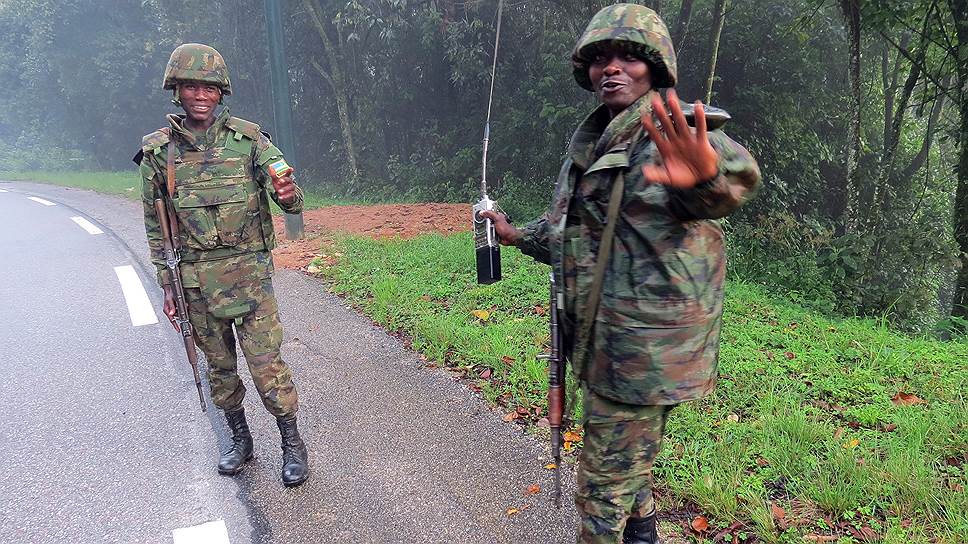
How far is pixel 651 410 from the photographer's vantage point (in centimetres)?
209

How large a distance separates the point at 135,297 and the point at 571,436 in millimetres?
5165

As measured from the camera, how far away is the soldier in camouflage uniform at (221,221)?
10.0ft

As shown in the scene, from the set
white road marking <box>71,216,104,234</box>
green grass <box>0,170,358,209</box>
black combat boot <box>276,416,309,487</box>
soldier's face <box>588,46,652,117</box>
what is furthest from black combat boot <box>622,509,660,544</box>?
white road marking <box>71,216,104,234</box>

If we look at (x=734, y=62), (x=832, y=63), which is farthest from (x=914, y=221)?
(x=734, y=62)

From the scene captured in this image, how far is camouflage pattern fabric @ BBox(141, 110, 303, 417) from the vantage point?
3068mm

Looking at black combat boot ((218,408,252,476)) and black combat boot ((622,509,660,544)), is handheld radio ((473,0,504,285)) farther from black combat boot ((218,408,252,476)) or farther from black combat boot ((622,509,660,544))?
black combat boot ((218,408,252,476))

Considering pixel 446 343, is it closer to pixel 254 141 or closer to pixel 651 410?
pixel 254 141

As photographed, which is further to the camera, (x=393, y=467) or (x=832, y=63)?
(x=832, y=63)

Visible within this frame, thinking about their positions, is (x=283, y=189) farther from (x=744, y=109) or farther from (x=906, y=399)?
(x=744, y=109)

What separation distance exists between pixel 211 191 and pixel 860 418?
11.7 feet

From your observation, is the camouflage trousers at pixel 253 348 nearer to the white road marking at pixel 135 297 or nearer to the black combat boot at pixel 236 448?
the black combat boot at pixel 236 448

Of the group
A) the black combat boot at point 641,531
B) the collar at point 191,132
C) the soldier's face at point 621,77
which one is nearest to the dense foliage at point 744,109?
the black combat boot at point 641,531

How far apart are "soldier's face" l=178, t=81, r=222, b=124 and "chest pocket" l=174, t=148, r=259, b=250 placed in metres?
0.19

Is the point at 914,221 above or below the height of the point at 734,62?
below
